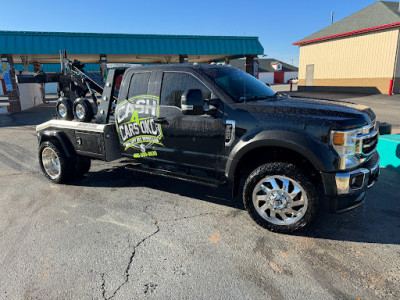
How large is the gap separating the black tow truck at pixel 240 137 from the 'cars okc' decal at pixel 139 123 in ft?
0.05

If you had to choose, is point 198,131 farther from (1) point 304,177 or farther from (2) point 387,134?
(2) point 387,134

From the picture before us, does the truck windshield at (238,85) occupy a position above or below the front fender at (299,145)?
above

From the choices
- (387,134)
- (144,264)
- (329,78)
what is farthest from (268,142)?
(329,78)

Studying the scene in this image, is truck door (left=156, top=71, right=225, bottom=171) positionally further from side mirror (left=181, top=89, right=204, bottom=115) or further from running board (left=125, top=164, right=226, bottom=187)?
side mirror (left=181, top=89, right=204, bottom=115)

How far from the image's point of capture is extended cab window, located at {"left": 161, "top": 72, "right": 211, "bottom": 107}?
3.91 m

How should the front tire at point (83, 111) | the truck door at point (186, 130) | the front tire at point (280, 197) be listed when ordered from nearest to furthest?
the front tire at point (280, 197) → the truck door at point (186, 130) → the front tire at point (83, 111)

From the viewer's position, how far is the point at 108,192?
483 centimetres

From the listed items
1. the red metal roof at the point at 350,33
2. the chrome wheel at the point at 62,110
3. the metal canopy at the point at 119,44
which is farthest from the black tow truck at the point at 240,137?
the red metal roof at the point at 350,33

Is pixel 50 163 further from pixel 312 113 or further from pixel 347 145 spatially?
pixel 347 145

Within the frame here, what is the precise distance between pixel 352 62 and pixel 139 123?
25033 millimetres

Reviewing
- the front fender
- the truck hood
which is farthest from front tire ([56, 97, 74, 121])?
the front fender

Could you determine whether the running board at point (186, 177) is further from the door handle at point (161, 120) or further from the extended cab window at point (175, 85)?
the extended cab window at point (175, 85)

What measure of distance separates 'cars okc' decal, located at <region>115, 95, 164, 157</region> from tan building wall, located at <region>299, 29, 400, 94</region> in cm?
2248

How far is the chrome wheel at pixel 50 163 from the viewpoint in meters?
5.36
